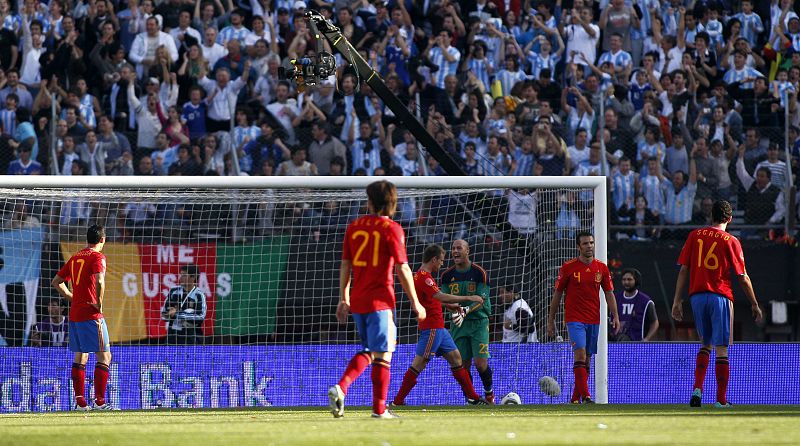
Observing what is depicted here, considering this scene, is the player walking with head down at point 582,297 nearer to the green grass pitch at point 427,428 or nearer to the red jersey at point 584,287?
the red jersey at point 584,287

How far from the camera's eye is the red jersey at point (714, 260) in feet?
37.2

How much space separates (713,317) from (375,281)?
3746 mm

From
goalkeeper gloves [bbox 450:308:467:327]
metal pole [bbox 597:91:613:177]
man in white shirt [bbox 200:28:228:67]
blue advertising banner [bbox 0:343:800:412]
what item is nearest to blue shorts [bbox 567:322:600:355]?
goalkeeper gloves [bbox 450:308:467:327]

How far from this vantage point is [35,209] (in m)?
15.4

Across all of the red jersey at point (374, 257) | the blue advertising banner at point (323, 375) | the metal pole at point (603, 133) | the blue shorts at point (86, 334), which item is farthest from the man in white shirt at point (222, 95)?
the red jersey at point (374, 257)

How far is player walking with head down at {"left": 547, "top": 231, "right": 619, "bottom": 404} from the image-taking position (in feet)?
42.4

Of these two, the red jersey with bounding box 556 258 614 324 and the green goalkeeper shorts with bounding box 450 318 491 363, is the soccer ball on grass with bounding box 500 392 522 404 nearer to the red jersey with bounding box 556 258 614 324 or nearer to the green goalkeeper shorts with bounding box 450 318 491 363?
the green goalkeeper shorts with bounding box 450 318 491 363

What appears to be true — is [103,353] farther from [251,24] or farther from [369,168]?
[251,24]

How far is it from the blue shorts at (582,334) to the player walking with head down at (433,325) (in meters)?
0.99

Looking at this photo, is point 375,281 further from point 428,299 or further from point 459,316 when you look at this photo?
point 459,316

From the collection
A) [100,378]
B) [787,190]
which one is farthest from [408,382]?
[787,190]

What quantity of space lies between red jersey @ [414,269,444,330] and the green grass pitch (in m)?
1.52

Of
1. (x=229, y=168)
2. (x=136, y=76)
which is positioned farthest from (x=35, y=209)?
(x=136, y=76)

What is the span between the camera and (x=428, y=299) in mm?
12586
